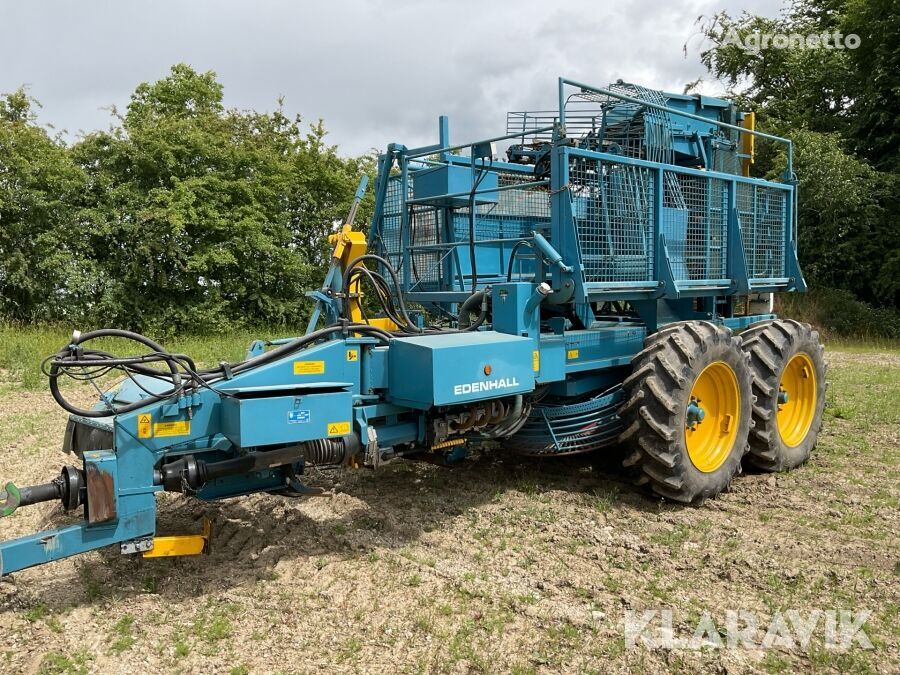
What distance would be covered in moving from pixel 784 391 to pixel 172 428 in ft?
15.9

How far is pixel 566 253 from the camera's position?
4773mm

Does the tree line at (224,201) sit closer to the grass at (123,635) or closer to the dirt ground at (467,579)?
the dirt ground at (467,579)

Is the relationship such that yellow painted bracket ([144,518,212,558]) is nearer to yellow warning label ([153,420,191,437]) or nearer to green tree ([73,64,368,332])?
yellow warning label ([153,420,191,437])

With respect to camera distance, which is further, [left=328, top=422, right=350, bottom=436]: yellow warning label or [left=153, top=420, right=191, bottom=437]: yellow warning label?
[left=328, top=422, right=350, bottom=436]: yellow warning label

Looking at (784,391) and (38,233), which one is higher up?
(38,233)

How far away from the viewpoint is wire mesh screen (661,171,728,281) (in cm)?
558

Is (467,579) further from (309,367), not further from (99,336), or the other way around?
(99,336)

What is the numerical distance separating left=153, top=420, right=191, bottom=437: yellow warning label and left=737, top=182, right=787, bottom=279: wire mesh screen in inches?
177

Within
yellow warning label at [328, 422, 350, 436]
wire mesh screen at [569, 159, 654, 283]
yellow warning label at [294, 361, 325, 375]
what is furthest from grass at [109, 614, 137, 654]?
wire mesh screen at [569, 159, 654, 283]

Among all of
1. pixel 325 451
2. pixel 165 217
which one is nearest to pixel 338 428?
pixel 325 451

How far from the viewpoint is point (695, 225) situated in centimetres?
581

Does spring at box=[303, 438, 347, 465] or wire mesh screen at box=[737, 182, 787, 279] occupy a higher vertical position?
wire mesh screen at box=[737, 182, 787, 279]

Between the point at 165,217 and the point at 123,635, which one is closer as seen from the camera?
the point at 123,635

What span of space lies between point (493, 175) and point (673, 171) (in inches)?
65.3
